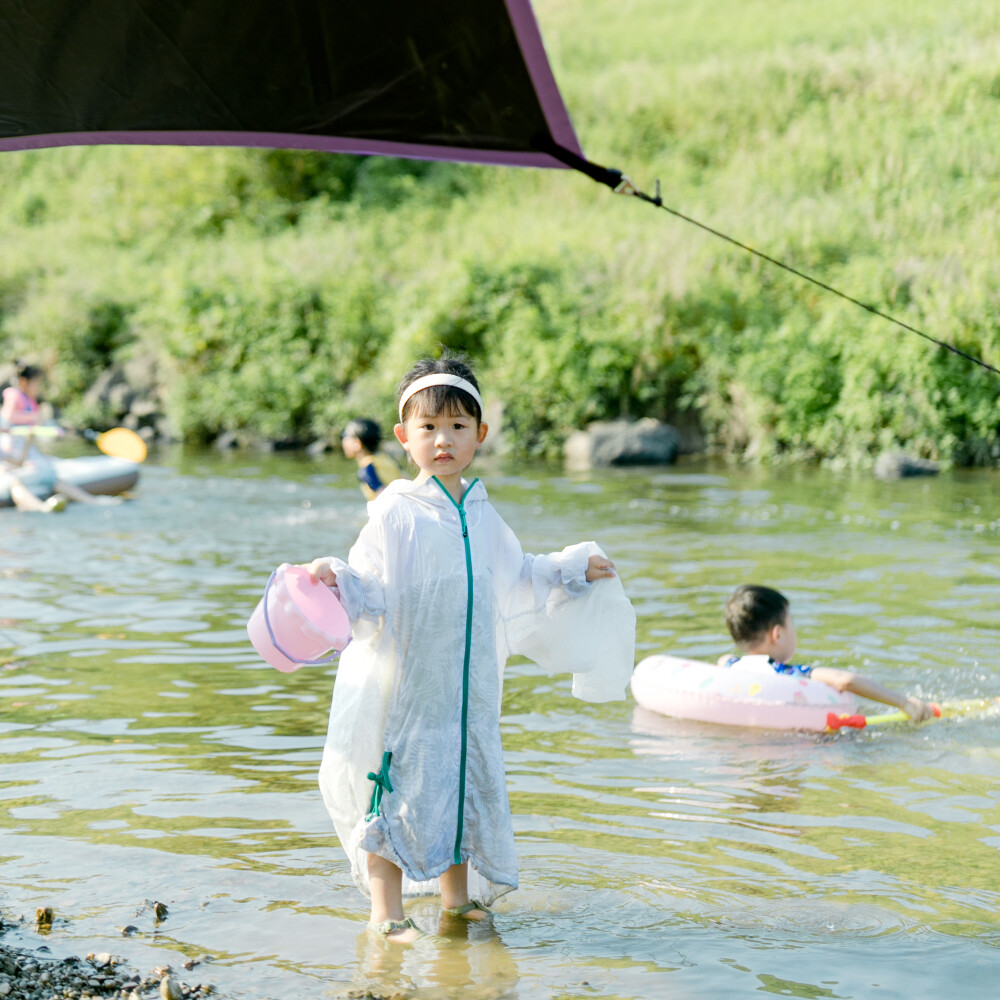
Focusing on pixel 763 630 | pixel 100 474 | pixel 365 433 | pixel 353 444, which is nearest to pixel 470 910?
pixel 763 630

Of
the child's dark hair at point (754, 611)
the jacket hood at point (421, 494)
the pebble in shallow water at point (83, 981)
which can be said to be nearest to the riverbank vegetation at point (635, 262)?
the child's dark hair at point (754, 611)

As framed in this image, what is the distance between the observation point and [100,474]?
15.2m

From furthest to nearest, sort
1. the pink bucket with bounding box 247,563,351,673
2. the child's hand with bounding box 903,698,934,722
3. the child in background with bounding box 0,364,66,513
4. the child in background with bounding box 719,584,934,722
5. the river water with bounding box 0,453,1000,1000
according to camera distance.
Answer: the child in background with bounding box 0,364,66,513 → the child in background with bounding box 719,584,934,722 → the child's hand with bounding box 903,698,934,722 → the river water with bounding box 0,453,1000,1000 → the pink bucket with bounding box 247,563,351,673

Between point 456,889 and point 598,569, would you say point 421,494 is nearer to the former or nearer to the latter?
point 598,569

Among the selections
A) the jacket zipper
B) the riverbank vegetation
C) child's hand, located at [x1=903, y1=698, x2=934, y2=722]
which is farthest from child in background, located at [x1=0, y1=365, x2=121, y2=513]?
the jacket zipper

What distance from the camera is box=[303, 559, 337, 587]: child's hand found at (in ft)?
11.6

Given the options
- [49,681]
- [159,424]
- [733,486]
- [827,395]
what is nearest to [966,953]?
[49,681]

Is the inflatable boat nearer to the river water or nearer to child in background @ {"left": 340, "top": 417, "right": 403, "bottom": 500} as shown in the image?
the river water

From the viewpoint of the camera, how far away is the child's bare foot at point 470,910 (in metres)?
3.94

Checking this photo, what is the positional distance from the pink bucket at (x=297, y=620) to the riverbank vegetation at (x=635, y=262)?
11206 millimetres

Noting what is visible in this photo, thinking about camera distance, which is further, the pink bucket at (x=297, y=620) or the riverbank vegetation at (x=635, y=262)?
the riverbank vegetation at (x=635, y=262)

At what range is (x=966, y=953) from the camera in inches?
148

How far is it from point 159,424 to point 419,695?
79.8 feet

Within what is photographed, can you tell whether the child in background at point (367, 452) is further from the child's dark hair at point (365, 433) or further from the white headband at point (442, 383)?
the white headband at point (442, 383)
